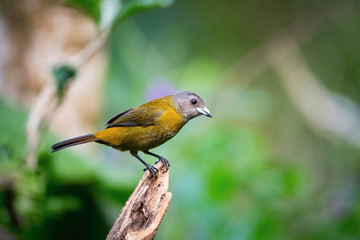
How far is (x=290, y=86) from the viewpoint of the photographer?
26.3ft

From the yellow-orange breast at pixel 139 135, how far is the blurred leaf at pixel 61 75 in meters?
0.44

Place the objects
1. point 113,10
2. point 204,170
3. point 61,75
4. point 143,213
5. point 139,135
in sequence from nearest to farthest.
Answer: point 143,213
point 139,135
point 61,75
point 113,10
point 204,170

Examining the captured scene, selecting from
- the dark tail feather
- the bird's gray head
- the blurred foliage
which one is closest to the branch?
the dark tail feather

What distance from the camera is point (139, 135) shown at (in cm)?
339

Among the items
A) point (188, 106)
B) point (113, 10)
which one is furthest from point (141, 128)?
point (113, 10)

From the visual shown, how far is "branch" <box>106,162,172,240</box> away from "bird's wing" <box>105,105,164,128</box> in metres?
0.68

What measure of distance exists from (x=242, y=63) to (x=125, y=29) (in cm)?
207

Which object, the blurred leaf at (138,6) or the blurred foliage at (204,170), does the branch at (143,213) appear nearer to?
the blurred foliage at (204,170)

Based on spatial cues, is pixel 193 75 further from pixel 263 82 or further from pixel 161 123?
pixel 263 82

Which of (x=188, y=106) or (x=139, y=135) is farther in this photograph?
(x=188, y=106)

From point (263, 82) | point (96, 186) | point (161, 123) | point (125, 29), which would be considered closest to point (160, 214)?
point (161, 123)

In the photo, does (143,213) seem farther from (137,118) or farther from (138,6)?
(138,6)

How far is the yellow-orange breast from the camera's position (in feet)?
11.1

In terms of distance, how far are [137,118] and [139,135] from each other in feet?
0.44
